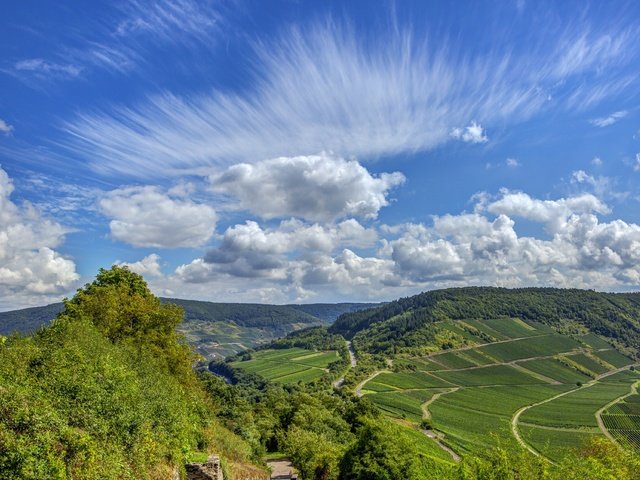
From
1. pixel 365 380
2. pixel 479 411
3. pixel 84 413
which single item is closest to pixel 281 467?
pixel 84 413

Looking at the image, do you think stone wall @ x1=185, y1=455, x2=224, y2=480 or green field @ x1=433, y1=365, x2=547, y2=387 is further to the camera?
green field @ x1=433, y1=365, x2=547, y2=387

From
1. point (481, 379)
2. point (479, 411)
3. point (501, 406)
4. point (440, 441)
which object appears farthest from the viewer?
point (481, 379)

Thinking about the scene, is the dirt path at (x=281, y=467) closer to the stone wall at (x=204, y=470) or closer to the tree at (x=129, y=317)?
the tree at (x=129, y=317)

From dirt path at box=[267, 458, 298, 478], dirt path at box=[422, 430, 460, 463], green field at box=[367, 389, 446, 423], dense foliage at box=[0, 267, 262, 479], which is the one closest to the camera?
dense foliage at box=[0, 267, 262, 479]

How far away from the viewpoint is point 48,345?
2717 centimetres

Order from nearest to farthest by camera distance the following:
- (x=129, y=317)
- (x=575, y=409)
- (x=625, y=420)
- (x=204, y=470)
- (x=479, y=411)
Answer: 1. (x=204, y=470)
2. (x=129, y=317)
3. (x=625, y=420)
4. (x=479, y=411)
5. (x=575, y=409)

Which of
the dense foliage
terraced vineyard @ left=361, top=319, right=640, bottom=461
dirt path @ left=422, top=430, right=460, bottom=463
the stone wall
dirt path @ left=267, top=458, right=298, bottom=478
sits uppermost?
the dense foliage

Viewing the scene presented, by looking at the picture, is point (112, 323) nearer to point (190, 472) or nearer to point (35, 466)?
point (190, 472)

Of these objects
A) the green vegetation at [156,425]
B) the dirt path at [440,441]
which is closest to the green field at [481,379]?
the green vegetation at [156,425]

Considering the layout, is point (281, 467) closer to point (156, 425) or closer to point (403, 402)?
point (156, 425)

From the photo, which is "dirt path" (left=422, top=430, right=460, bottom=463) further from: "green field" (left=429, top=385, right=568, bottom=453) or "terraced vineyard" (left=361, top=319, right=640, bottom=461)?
"green field" (left=429, top=385, right=568, bottom=453)

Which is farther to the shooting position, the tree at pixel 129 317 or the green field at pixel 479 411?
the green field at pixel 479 411

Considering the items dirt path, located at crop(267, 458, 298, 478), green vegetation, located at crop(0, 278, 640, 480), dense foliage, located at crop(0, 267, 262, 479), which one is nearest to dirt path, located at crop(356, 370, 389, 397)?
green vegetation, located at crop(0, 278, 640, 480)

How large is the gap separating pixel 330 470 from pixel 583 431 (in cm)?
10985
